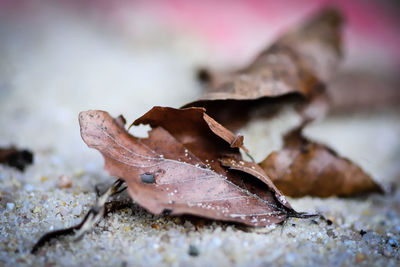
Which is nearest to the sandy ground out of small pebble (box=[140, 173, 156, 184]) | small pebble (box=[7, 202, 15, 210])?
small pebble (box=[7, 202, 15, 210])

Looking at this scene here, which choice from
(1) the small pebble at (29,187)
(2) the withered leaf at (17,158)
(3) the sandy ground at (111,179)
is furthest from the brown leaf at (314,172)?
(2) the withered leaf at (17,158)

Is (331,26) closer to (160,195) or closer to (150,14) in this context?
(150,14)

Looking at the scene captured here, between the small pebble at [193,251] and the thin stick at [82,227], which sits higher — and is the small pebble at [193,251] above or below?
below

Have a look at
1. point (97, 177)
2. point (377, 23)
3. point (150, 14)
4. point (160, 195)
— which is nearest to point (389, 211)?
point (160, 195)

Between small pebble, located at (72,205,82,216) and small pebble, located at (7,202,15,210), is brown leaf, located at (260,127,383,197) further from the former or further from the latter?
small pebble, located at (7,202,15,210)

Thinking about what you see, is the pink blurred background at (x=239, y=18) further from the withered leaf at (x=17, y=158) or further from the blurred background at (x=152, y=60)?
the withered leaf at (x=17, y=158)
